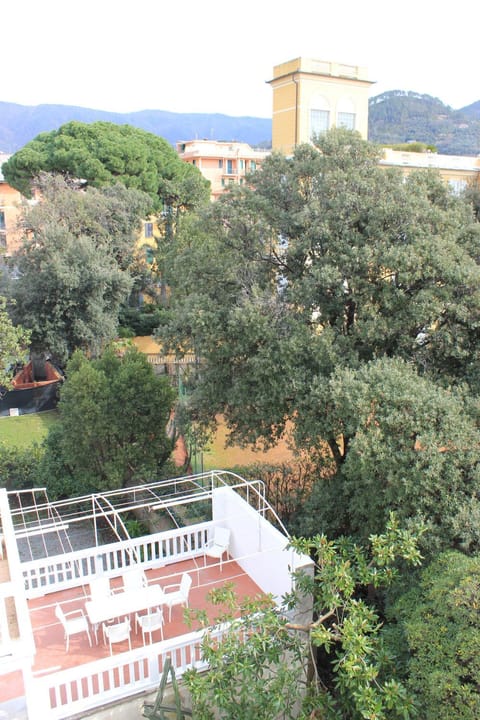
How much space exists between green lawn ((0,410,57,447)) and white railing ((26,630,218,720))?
12489mm

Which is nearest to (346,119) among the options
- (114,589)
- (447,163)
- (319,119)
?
(319,119)

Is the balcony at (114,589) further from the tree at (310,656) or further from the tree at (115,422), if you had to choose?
the tree at (115,422)

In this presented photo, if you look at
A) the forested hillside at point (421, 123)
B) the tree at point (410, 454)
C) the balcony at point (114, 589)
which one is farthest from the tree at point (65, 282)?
the forested hillside at point (421, 123)

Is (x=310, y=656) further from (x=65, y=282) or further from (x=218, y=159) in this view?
(x=218, y=159)

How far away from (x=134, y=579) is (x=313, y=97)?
94.3 feet

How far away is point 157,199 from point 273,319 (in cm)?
2093

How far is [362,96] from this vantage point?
3203 cm

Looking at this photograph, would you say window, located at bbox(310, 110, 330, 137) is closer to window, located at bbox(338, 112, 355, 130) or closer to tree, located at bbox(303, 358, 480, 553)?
window, located at bbox(338, 112, 355, 130)

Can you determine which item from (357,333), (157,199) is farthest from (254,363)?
(157,199)

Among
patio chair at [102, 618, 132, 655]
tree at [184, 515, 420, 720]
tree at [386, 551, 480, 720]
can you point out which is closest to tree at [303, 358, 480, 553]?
tree at [386, 551, 480, 720]

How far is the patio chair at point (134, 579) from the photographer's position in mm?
7949

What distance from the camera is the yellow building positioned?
30.3 meters

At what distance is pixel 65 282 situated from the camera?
20.1 meters

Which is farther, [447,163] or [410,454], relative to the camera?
[447,163]
